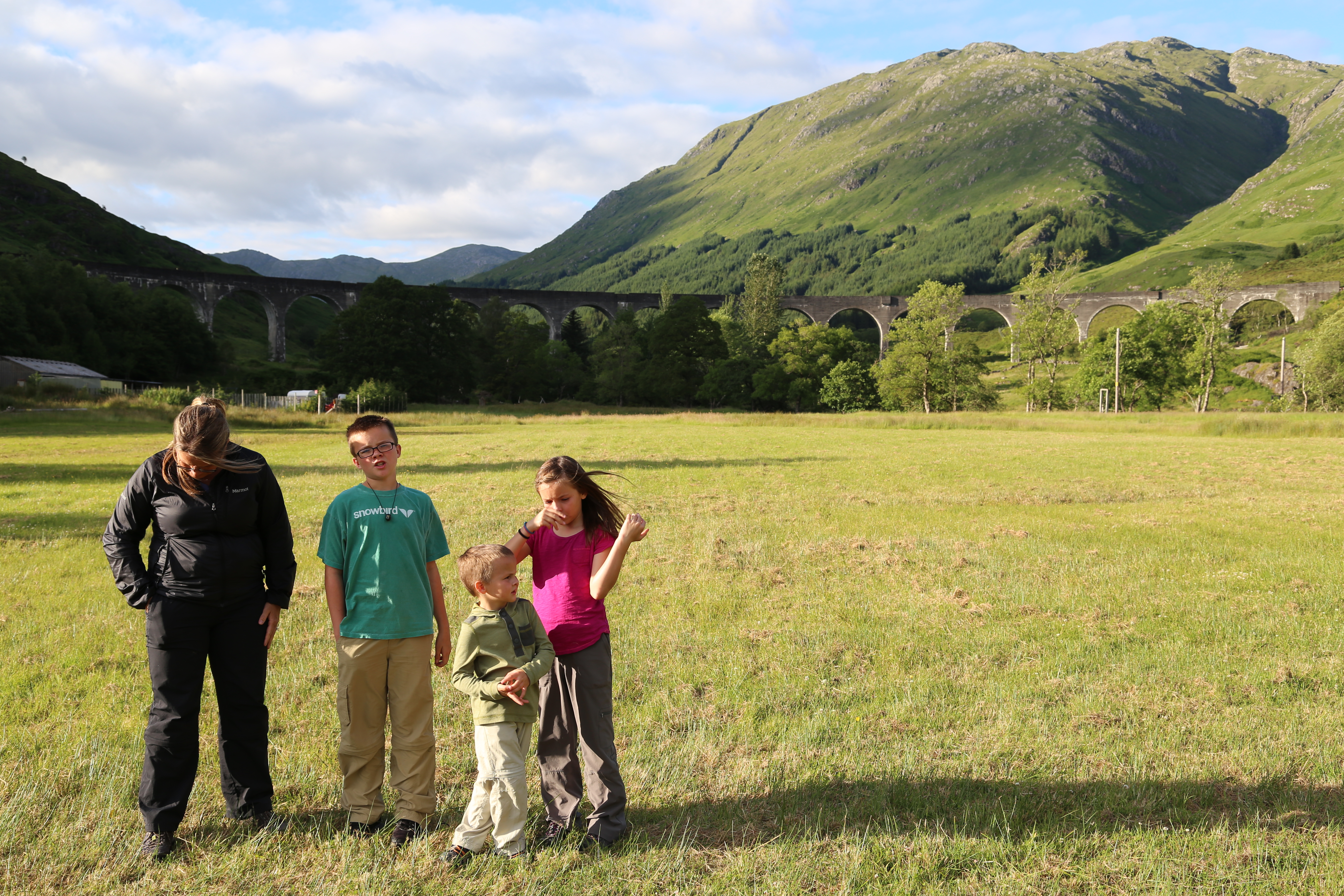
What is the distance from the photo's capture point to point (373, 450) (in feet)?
14.7

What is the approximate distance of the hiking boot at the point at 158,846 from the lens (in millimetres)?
4172

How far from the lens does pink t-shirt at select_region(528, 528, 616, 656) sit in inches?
172

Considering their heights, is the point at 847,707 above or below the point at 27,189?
below

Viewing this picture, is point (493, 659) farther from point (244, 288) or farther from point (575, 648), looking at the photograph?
point (244, 288)

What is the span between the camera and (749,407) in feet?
281

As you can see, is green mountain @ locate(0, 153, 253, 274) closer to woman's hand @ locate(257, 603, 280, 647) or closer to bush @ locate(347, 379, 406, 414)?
bush @ locate(347, 379, 406, 414)

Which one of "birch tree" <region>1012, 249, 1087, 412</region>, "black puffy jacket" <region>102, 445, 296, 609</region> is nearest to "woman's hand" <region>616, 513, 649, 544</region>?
"black puffy jacket" <region>102, 445, 296, 609</region>

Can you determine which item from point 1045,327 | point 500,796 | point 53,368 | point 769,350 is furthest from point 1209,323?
point 53,368

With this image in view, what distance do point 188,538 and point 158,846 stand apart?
1.65 m

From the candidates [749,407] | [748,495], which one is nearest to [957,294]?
[749,407]

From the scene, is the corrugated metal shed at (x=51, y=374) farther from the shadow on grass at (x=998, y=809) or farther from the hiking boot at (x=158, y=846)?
the shadow on grass at (x=998, y=809)

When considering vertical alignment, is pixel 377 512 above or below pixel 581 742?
above

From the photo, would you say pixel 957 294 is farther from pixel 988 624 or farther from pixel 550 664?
pixel 550 664

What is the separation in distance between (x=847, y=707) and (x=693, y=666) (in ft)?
4.98
